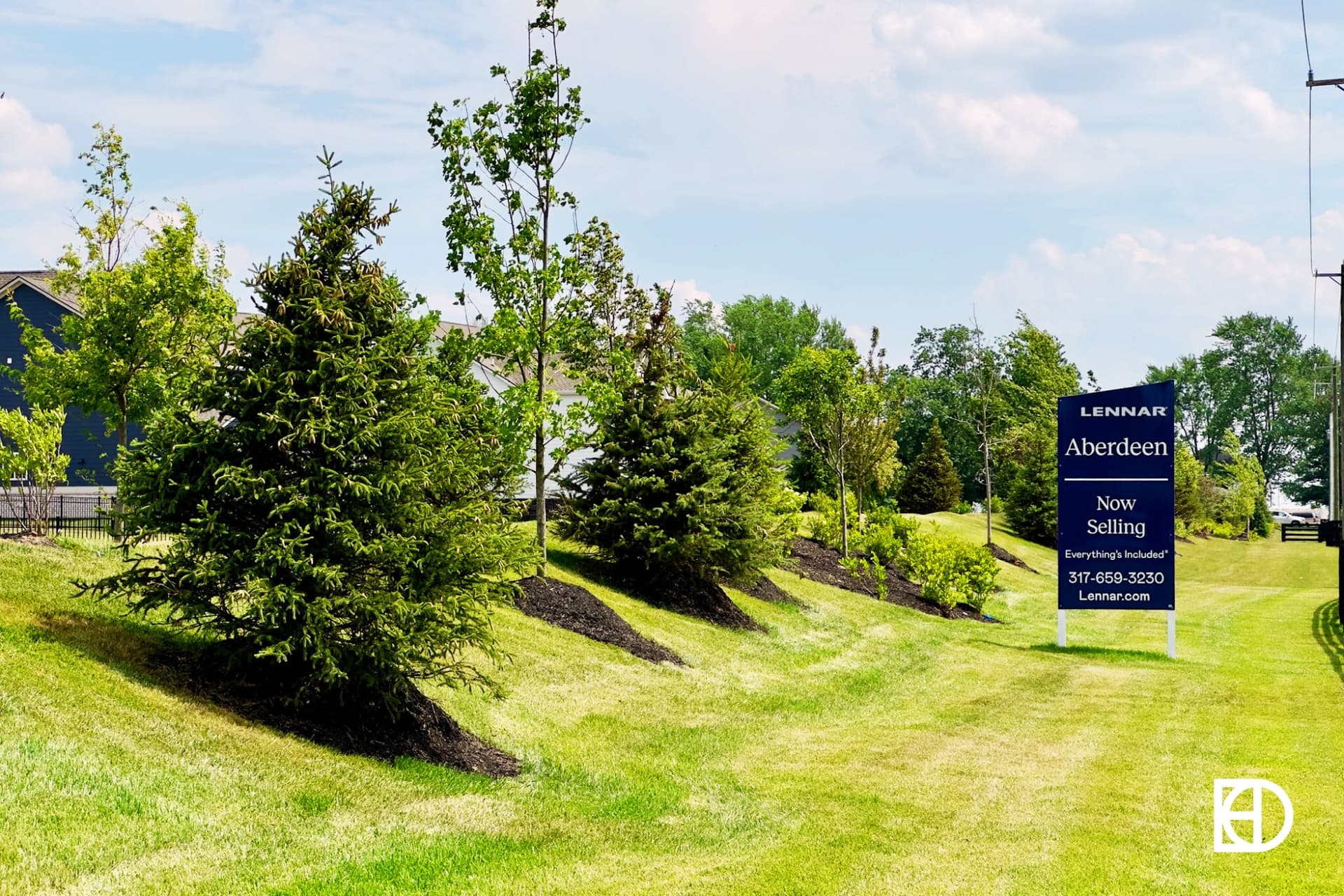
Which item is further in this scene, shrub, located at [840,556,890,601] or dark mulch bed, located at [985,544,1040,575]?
dark mulch bed, located at [985,544,1040,575]

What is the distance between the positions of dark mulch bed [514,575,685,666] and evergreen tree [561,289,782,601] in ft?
7.71

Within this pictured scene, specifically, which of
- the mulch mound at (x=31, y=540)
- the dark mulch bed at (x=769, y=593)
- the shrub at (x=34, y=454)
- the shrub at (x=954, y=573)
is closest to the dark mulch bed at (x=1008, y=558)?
the shrub at (x=954, y=573)

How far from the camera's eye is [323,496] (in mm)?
11391

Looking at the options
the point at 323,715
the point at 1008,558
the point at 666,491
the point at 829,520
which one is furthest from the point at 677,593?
the point at 1008,558

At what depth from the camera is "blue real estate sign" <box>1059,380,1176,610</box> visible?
946 inches

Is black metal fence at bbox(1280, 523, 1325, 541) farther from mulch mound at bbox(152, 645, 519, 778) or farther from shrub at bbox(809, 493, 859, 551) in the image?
mulch mound at bbox(152, 645, 519, 778)

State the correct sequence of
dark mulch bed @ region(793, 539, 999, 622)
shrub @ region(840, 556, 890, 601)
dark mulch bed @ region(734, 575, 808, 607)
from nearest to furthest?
dark mulch bed @ region(734, 575, 808, 607) → dark mulch bed @ region(793, 539, 999, 622) → shrub @ region(840, 556, 890, 601)

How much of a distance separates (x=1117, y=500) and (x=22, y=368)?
36126mm

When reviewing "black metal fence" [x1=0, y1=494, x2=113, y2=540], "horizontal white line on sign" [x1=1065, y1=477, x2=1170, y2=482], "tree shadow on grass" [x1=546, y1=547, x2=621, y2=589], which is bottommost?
"tree shadow on grass" [x1=546, y1=547, x2=621, y2=589]

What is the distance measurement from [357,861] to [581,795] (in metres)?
3.45

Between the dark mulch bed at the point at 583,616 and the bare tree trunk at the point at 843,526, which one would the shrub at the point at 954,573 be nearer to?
the bare tree trunk at the point at 843,526

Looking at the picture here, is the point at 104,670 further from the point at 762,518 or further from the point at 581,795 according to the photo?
the point at 762,518

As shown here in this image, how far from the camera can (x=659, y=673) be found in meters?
18.3

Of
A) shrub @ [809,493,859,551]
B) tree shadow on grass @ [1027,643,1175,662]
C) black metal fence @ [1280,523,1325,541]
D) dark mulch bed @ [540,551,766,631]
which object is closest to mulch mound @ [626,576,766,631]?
dark mulch bed @ [540,551,766,631]
